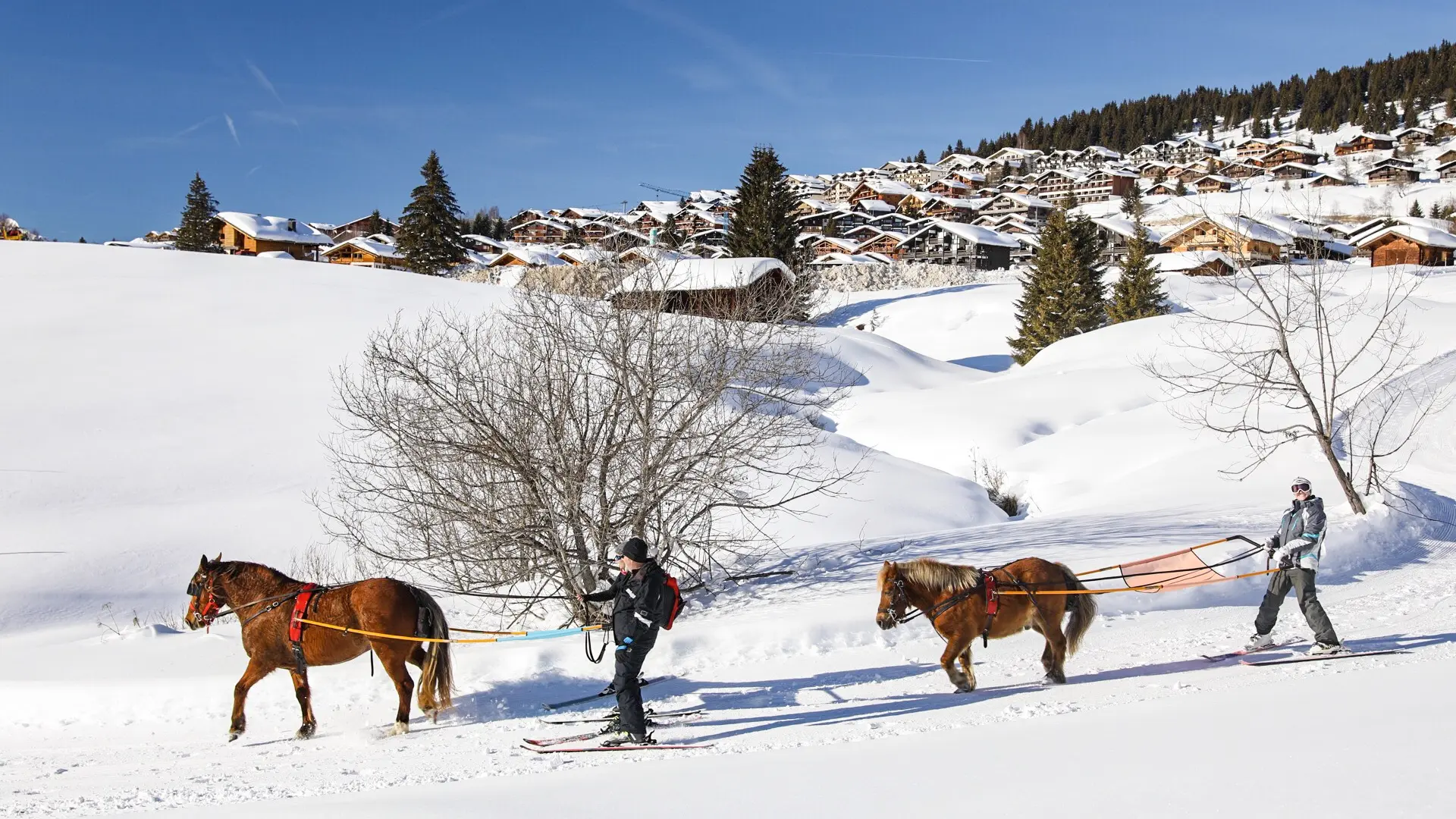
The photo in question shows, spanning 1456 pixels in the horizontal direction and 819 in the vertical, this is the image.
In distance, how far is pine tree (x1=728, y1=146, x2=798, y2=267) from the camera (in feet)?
173

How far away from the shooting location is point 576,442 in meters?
11.8

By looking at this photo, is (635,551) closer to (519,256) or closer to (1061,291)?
(1061,291)

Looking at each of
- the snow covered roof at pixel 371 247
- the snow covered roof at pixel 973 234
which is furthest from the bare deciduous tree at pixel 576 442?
the snow covered roof at pixel 973 234

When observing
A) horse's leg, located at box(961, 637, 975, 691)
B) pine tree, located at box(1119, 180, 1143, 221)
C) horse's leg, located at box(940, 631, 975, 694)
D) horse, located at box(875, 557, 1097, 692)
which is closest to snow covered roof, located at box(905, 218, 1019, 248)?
pine tree, located at box(1119, 180, 1143, 221)

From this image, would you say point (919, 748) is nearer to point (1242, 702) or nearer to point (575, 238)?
point (1242, 702)

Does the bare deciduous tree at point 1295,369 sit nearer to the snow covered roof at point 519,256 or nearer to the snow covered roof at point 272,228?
the snow covered roof at point 519,256

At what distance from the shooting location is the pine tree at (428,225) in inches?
2146

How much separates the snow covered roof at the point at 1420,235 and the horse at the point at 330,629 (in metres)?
69.8

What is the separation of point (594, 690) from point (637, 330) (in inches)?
188

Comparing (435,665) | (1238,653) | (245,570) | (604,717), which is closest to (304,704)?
(435,665)

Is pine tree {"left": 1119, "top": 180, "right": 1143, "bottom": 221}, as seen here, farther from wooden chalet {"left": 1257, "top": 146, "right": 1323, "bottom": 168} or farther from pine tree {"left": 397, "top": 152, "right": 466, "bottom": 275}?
pine tree {"left": 397, "top": 152, "right": 466, "bottom": 275}

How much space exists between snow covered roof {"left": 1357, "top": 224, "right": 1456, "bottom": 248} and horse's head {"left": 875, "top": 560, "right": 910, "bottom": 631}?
221 ft

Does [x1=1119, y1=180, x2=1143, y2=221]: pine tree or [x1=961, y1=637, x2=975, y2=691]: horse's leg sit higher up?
[x1=1119, y1=180, x2=1143, y2=221]: pine tree

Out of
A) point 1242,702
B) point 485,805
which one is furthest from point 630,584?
point 1242,702
